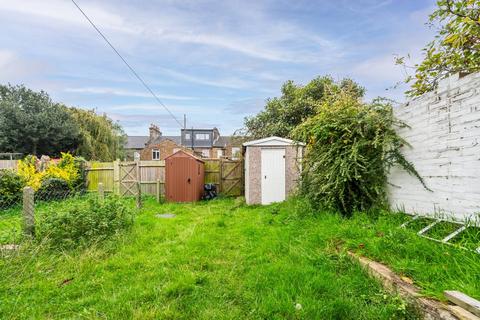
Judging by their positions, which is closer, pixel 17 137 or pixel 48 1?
pixel 48 1

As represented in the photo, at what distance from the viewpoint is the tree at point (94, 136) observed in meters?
16.9

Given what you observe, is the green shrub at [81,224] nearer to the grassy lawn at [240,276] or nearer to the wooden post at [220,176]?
the grassy lawn at [240,276]

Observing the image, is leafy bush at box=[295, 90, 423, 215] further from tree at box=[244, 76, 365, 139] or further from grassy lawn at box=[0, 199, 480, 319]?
tree at box=[244, 76, 365, 139]

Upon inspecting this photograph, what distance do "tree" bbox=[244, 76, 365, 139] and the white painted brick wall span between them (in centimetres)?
818

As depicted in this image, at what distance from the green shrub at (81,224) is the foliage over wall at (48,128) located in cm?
1477

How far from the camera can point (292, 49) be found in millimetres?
8305

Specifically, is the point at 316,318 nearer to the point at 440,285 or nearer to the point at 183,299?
the point at 440,285

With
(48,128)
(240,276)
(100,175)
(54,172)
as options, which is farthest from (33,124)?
(240,276)

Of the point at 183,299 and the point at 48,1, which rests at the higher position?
the point at 48,1

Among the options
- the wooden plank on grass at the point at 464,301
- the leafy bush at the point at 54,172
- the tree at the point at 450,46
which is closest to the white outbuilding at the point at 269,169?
the tree at the point at 450,46

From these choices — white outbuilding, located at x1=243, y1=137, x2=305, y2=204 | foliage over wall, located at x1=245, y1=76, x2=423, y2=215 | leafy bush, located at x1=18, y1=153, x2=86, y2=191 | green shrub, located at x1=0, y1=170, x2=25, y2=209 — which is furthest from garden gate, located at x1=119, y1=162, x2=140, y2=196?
foliage over wall, located at x1=245, y1=76, x2=423, y2=215

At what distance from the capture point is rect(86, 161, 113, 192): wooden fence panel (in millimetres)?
10812

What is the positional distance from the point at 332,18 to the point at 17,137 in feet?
65.2

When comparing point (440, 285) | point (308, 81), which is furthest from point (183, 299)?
point (308, 81)
